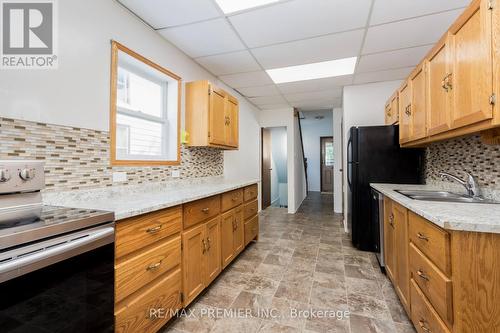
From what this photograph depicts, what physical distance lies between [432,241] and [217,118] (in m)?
2.30

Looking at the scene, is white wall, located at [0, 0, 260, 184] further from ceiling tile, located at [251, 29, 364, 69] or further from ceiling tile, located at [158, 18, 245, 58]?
ceiling tile, located at [251, 29, 364, 69]


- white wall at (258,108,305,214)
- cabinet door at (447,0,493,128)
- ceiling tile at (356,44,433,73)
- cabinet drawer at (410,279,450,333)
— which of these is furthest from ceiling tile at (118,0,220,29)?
white wall at (258,108,305,214)

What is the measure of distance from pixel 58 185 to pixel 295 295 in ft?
6.28

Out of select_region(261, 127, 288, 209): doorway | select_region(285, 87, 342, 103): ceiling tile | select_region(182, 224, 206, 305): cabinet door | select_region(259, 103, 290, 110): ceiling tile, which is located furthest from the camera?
select_region(261, 127, 288, 209): doorway

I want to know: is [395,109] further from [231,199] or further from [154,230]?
[154,230]

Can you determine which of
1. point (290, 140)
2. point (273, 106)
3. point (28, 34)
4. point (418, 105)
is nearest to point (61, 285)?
point (28, 34)

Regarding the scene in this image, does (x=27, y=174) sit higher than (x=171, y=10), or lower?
lower

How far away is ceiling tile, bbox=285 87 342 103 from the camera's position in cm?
402

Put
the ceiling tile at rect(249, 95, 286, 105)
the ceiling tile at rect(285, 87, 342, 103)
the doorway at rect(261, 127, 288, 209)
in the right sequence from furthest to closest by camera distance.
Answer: the doorway at rect(261, 127, 288, 209) < the ceiling tile at rect(249, 95, 286, 105) < the ceiling tile at rect(285, 87, 342, 103)

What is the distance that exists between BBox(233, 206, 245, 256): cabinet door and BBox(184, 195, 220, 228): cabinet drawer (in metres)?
0.45

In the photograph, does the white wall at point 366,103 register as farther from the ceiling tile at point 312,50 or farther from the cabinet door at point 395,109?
the ceiling tile at point 312,50

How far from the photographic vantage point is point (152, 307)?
1.32 meters

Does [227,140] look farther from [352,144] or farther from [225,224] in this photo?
[352,144]

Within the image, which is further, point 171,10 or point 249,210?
point 249,210
